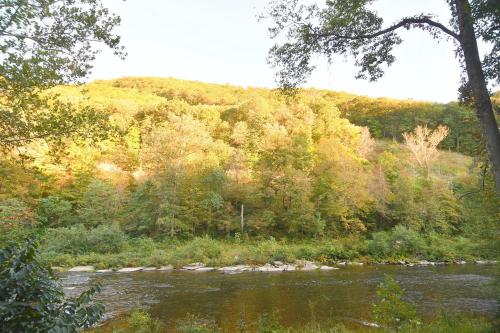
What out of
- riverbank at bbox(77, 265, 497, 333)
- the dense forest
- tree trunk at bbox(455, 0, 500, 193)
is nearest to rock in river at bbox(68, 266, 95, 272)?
riverbank at bbox(77, 265, 497, 333)

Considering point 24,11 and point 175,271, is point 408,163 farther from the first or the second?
point 24,11

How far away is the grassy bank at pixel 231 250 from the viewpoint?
79.9ft

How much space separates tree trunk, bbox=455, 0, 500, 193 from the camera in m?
5.56

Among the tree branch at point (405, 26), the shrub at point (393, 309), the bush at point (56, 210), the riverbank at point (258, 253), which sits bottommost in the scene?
the riverbank at point (258, 253)

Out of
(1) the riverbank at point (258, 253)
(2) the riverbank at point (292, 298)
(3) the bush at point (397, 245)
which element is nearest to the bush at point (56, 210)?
(1) the riverbank at point (258, 253)

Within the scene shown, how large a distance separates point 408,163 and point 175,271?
35967 mm

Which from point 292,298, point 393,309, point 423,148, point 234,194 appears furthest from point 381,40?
point 423,148

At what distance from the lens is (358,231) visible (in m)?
32.1

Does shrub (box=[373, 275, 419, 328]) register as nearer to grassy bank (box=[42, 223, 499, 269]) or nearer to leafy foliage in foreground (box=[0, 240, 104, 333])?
leafy foliage in foreground (box=[0, 240, 104, 333])

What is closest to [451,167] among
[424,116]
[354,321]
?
[424,116]

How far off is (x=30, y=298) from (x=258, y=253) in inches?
886

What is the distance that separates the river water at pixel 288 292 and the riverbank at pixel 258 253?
118 inches

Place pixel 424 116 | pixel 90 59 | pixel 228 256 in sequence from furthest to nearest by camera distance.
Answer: pixel 424 116
pixel 228 256
pixel 90 59

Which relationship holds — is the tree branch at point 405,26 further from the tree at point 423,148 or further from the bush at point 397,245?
the tree at point 423,148
